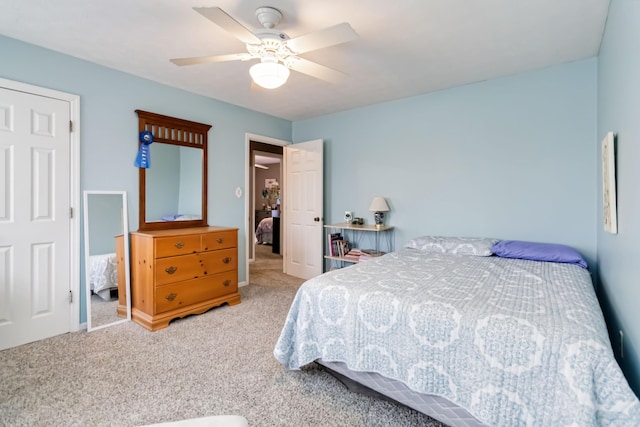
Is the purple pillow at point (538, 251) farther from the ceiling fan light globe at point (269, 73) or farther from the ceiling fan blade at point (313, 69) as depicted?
the ceiling fan light globe at point (269, 73)

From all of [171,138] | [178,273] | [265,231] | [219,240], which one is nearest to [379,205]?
[219,240]

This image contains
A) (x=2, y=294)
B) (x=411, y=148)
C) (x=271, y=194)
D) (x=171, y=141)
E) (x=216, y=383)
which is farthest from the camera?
(x=271, y=194)

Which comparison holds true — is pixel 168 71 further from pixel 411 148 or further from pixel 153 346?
pixel 411 148

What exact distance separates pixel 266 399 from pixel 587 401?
1.54m

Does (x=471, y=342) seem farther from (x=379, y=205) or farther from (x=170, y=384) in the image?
(x=379, y=205)

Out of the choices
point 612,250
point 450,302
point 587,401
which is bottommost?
point 587,401

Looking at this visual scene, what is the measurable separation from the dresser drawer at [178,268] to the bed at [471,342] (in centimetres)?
146

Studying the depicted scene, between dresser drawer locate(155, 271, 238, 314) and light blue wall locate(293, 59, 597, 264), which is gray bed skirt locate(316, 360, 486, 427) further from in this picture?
light blue wall locate(293, 59, 597, 264)

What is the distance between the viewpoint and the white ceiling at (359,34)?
199 cm

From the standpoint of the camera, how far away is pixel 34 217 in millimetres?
2521

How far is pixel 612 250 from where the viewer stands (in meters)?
1.94

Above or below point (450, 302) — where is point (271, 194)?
above

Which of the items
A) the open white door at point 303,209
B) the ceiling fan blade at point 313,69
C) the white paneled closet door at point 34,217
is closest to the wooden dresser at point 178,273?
the white paneled closet door at point 34,217

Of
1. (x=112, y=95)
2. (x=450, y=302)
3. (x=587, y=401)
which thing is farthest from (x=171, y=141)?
(x=587, y=401)
